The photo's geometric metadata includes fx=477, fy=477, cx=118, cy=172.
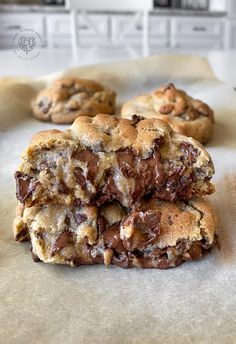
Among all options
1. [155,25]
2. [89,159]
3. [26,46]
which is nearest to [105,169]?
[89,159]

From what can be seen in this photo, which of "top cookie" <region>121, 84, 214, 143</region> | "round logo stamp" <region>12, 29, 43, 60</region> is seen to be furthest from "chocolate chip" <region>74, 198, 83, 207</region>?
"round logo stamp" <region>12, 29, 43, 60</region>

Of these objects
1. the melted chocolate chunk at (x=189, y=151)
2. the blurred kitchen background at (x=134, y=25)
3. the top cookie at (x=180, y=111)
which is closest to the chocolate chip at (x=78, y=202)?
the melted chocolate chunk at (x=189, y=151)

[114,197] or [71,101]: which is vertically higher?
[114,197]

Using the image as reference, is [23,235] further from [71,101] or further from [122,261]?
[71,101]

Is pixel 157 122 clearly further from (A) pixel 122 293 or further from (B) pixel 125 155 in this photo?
(A) pixel 122 293

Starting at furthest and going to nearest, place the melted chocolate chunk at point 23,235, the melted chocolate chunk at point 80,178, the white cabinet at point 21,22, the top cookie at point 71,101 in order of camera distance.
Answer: the white cabinet at point 21,22
the top cookie at point 71,101
the melted chocolate chunk at point 23,235
the melted chocolate chunk at point 80,178

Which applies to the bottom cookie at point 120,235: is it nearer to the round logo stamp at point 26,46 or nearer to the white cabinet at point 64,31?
the round logo stamp at point 26,46
